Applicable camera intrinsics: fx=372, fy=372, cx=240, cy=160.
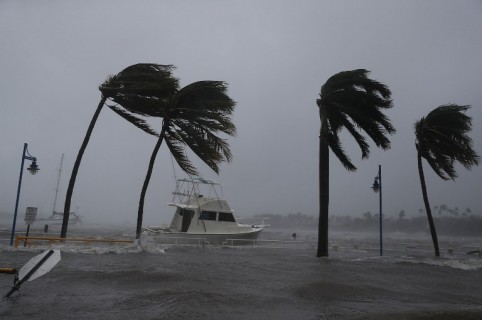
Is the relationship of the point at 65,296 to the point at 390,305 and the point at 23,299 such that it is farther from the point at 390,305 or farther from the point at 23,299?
the point at 390,305

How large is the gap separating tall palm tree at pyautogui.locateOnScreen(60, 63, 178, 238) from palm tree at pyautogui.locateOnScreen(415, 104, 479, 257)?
13012 mm

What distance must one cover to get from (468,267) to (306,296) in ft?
32.6

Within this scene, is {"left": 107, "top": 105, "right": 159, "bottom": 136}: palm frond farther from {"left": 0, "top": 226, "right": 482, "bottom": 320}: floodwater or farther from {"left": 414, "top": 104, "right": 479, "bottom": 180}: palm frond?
{"left": 414, "top": 104, "right": 479, "bottom": 180}: palm frond

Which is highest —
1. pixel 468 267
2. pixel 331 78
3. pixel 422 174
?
pixel 331 78

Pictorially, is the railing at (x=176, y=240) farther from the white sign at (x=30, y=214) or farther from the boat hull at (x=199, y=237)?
the white sign at (x=30, y=214)

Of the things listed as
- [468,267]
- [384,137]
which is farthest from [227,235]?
[468,267]

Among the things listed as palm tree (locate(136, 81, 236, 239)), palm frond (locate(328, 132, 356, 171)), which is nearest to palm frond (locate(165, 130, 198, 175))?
palm tree (locate(136, 81, 236, 239))

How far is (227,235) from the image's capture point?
2211 centimetres

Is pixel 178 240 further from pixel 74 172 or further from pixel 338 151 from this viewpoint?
pixel 338 151

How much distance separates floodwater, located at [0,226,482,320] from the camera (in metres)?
5.72

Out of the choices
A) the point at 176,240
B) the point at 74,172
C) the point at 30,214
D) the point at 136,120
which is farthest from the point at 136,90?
the point at 176,240

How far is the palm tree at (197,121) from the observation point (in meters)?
17.5

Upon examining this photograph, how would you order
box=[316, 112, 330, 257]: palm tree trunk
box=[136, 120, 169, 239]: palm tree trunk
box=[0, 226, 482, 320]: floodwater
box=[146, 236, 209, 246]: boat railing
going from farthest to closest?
box=[146, 236, 209, 246]: boat railing, box=[136, 120, 169, 239]: palm tree trunk, box=[316, 112, 330, 257]: palm tree trunk, box=[0, 226, 482, 320]: floodwater

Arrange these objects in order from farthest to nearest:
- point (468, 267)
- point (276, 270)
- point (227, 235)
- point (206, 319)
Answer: point (227, 235), point (468, 267), point (276, 270), point (206, 319)
